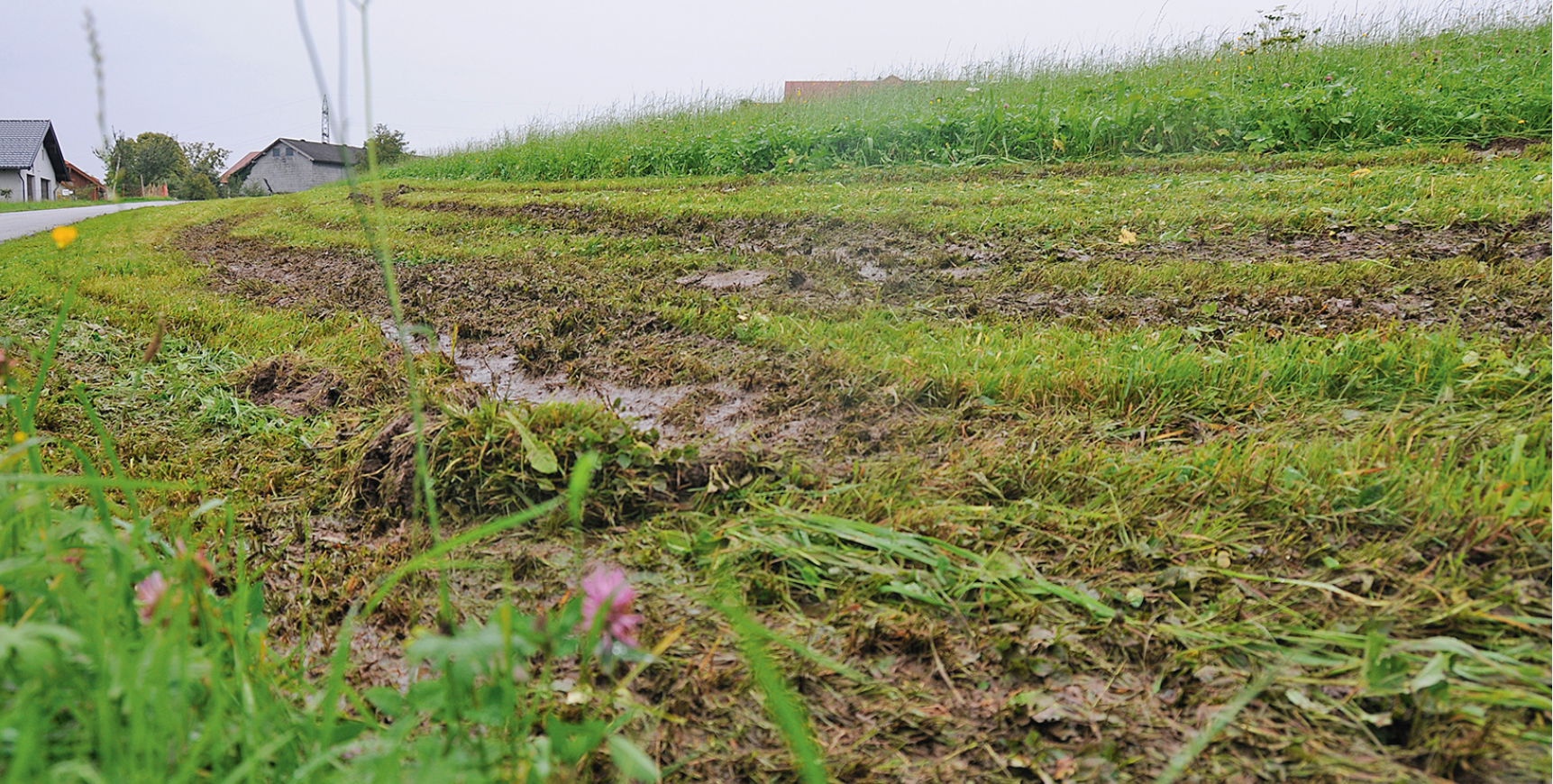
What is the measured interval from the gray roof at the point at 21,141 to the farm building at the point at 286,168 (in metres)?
18.9

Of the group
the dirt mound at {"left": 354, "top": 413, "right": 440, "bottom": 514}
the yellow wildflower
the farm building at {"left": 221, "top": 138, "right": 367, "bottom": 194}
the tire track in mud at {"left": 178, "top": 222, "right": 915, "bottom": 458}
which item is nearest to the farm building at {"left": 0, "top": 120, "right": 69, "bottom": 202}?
the farm building at {"left": 221, "top": 138, "right": 367, "bottom": 194}

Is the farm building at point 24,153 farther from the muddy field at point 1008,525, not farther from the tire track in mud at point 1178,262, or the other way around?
the muddy field at point 1008,525

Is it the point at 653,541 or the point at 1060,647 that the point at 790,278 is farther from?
the point at 1060,647

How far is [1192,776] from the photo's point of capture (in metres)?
1.17

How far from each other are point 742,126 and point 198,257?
6480mm

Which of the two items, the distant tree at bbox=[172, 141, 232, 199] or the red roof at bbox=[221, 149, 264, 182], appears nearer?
the distant tree at bbox=[172, 141, 232, 199]

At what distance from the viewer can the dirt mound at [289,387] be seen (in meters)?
2.89

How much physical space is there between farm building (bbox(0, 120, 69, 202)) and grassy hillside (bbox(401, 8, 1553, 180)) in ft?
101

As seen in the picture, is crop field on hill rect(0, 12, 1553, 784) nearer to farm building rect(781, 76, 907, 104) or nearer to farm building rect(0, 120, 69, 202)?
farm building rect(781, 76, 907, 104)

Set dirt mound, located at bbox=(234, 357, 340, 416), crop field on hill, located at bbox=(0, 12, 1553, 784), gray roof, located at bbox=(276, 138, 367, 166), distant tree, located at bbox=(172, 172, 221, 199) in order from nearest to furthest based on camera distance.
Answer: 1. crop field on hill, located at bbox=(0, 12, 1553, 784)
2. dirt mound, located at bbox=(234, 357, 340, 416)
3. distant tree, located at bbox=(172, 172, 221, 199)
4. gray roof, located at bbox=(276, 138, 367, 166)

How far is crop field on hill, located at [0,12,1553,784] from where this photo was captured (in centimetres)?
96

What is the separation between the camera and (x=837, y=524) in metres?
1.76

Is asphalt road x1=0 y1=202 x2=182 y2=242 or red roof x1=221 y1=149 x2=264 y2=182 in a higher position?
red roof x1=221 y1=149 x2=264 y2=182

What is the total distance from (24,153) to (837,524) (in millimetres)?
40544
